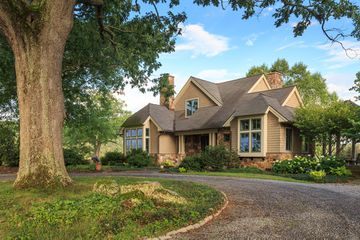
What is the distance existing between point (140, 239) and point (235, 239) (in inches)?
57.0

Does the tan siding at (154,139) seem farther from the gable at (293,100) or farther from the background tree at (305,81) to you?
the background tree at (305,81)

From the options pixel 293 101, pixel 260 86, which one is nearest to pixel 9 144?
pixel 260 86

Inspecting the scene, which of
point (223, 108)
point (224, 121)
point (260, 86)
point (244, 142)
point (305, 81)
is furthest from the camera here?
point (305, 81)

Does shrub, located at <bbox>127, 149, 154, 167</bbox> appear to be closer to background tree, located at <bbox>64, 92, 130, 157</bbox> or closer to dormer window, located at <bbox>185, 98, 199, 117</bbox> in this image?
dormer window, located at <bbox>185, 98, 199, 117</bbox>

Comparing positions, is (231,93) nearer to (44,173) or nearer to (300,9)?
(300,9)

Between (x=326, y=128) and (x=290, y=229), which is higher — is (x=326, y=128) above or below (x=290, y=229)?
above

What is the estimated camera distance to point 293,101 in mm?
22844

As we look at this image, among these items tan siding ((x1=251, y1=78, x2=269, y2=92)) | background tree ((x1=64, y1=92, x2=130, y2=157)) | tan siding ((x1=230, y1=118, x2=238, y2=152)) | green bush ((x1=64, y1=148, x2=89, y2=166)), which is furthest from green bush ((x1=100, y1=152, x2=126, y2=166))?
tan siding ((x1=251, y1=78, x2=269, y2=92))

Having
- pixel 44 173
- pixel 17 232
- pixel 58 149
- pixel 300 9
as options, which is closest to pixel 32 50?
pixel 58 149

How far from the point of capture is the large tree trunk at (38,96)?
6973 mm

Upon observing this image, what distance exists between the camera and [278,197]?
8.53 meters

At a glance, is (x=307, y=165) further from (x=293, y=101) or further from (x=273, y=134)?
(x=293, y=101)

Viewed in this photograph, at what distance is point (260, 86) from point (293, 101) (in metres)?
3.61

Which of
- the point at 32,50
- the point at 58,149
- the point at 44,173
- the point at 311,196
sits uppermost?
the point at 32,50
